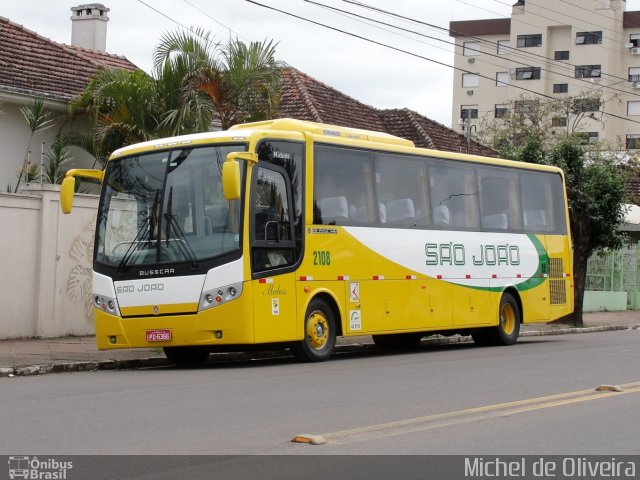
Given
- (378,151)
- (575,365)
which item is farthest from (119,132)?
(575,365)

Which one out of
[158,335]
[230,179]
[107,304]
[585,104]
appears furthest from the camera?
[585,104]

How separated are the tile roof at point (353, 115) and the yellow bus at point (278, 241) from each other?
45.4ft

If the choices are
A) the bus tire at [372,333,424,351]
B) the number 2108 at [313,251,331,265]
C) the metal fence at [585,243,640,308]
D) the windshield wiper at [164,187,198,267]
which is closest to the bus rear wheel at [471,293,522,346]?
the bus tire at [372,333,424,351]

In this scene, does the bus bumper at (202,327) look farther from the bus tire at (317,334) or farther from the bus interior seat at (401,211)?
the bus interior seat at (401,211)

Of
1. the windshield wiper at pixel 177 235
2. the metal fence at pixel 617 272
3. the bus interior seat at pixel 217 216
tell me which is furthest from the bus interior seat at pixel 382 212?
the metal fence at pixel 617 272

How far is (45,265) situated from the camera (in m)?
20.1

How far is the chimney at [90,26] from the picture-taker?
103 ft

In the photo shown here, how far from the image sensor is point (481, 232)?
2102 cm

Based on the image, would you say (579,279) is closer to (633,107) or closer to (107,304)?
(107,304)

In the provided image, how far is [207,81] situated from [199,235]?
5.94 meters

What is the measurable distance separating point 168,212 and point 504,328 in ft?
27.9

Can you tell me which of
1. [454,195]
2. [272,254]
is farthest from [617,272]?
[272,254]

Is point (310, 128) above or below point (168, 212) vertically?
above

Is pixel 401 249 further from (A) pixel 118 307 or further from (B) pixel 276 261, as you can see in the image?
(A) pixel 118 307
